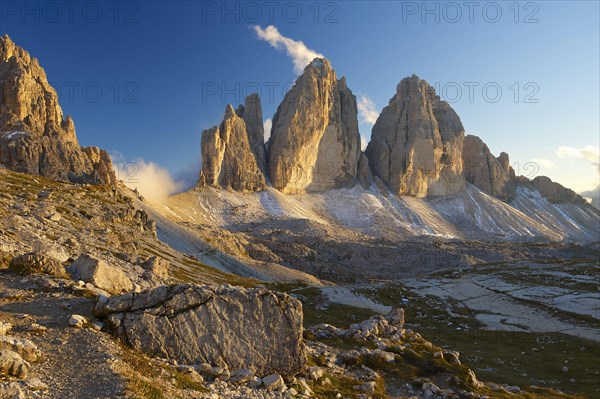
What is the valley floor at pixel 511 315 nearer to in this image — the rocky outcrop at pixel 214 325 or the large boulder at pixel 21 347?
the rocky outcrop at pixel 214 325

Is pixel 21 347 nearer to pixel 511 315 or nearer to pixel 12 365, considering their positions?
pixel 12 365

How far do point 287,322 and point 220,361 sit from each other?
149 inches

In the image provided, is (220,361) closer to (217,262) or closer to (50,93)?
(217,262)

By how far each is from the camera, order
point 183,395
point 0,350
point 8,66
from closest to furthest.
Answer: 1. point 0,350
2. point 183,395
3. point 8,66

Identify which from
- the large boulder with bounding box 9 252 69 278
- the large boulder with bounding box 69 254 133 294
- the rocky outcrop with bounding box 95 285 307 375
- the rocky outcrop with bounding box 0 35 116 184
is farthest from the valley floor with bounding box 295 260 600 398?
the rocky outcrop with bounding box 0 35 116 184

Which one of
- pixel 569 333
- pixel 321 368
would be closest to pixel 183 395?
pixel 321 368

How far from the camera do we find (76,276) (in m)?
22.9

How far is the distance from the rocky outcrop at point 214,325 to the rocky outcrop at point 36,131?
164997mm

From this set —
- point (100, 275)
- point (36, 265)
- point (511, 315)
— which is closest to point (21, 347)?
point (100, 275)

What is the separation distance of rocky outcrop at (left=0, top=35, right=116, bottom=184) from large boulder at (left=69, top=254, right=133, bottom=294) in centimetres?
15647

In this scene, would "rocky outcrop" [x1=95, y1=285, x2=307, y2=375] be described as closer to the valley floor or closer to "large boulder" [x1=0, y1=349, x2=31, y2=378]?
"large boulder" [x1=0, y1=349, x2=31, y2=378]

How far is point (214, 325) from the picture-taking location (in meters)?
18.1

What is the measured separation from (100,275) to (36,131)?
18531 centimetres

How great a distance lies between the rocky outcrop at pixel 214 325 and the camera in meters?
16.8
